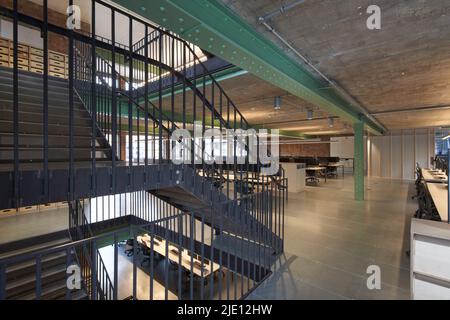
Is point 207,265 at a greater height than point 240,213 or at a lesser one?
lesser

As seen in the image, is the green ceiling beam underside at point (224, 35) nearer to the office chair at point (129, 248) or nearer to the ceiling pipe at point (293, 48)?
the ceiling pipe at point (293, 48)

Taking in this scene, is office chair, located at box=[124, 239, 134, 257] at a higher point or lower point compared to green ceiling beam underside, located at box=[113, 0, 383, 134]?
lower

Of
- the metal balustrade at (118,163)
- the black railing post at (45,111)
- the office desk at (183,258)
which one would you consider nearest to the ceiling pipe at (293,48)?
the metal balustrade at (118,163)

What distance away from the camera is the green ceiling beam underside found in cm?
168

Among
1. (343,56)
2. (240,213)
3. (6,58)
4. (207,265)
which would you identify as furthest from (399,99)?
(6,58)

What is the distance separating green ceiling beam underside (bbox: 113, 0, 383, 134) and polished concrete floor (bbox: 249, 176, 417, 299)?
259cm

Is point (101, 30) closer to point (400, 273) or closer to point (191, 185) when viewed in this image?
point (191, 185)

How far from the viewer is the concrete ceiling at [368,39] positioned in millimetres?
2025

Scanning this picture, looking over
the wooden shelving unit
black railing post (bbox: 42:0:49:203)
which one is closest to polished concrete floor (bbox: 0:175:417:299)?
black railing post (bbox: 42:0:49:203)

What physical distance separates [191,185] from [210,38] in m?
1.49

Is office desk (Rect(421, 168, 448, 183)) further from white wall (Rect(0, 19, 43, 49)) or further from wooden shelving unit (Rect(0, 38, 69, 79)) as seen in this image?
white wall (Rect(0, 19, 43, 49))

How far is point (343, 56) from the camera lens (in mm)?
2998

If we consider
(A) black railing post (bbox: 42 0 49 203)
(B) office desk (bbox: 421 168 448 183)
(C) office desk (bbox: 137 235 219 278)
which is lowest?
(C) office desk (bbox: 137 235 219 278)

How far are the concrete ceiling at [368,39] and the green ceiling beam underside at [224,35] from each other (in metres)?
0.11
